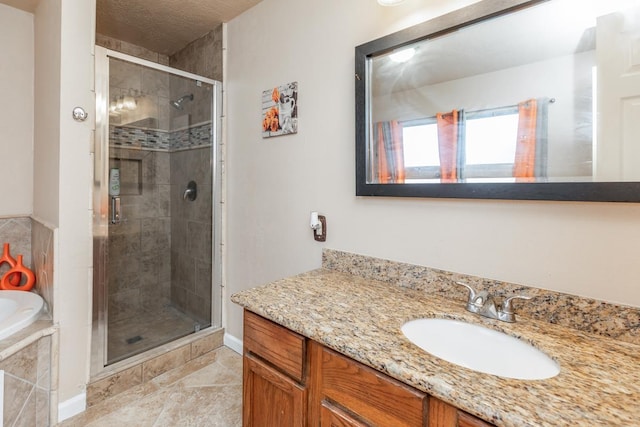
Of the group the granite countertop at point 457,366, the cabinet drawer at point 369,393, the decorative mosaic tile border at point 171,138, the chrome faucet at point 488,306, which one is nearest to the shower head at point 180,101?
the decorative mosaic tile border at point 171,138

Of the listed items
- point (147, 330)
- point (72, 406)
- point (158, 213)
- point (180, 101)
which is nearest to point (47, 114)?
point (180, 101)

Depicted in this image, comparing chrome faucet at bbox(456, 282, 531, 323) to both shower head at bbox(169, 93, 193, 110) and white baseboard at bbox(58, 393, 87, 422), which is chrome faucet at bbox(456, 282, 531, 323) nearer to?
white baseboard at bbox(58, 393, 87, 422)

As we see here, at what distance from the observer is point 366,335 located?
88 cm

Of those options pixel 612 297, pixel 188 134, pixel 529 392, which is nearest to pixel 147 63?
pixel 188 134

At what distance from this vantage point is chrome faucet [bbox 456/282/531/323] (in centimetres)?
101

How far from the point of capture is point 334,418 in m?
0.89

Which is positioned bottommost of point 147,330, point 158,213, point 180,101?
point 147,330

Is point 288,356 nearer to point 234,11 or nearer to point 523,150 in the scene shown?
point 523,150

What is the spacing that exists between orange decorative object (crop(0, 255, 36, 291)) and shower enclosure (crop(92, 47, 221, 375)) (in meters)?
0.48

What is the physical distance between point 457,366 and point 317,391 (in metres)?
0.44

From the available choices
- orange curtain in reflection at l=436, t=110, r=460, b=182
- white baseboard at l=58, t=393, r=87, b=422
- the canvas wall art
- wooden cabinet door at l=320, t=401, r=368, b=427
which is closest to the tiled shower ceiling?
the canvas wall art

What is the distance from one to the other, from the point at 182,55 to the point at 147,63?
0.89m

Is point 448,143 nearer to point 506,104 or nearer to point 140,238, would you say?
point 506,104

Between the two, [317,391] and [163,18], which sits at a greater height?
[163,18]
